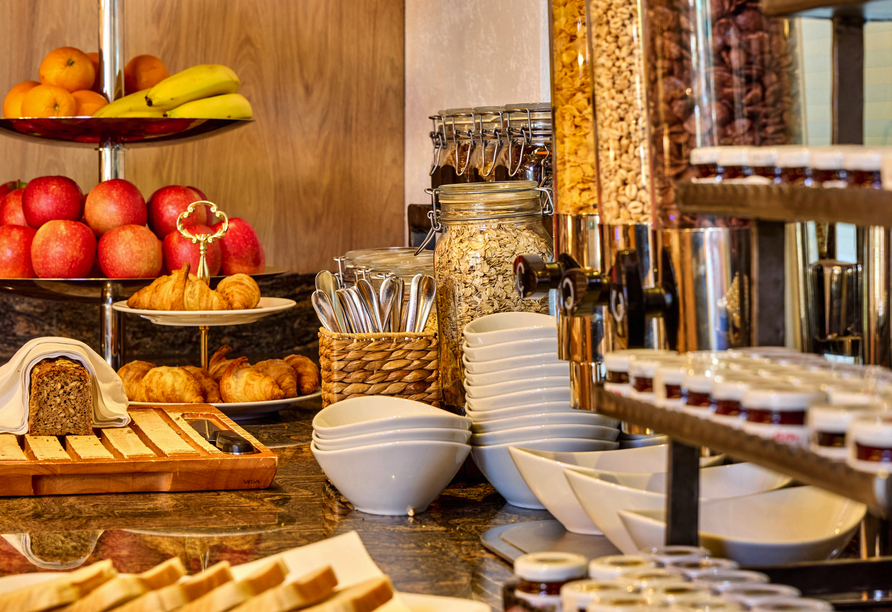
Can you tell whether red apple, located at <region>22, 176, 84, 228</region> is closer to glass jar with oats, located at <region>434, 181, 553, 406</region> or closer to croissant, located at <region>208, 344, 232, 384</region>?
croissant, located at <region>208, 344, 232, 384</region>

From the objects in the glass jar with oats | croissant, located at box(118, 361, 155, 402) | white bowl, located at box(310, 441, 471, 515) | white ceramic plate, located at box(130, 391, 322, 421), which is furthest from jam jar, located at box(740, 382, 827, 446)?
croissant, located at box(118, 361, 155, 402)

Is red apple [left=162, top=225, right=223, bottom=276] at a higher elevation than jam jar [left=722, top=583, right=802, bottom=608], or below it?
higher

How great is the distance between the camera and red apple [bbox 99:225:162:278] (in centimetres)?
175

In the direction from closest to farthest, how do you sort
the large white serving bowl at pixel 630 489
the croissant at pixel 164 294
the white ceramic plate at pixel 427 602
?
the white ceramic plate at pixel 427 602 → the large white serving bowl at pixel 630 489 → the croissant at pixel 164 294

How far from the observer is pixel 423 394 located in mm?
1216

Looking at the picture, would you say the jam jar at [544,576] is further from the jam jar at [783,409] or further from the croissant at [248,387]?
the croissant at [248,387]

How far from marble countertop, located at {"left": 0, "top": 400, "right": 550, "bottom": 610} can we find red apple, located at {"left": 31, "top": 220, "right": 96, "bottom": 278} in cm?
74

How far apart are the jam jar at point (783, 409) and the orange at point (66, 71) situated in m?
1.67

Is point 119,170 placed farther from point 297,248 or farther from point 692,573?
point 692,573

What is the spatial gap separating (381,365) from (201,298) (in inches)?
19.6

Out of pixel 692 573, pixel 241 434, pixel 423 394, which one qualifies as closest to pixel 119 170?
pixel 241 434

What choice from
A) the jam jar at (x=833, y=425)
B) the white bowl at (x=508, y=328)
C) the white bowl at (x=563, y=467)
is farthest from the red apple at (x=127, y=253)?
the jam jar at (x=833, y=425)

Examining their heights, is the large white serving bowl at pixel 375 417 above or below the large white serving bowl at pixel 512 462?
above

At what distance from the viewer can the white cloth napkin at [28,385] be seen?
4.06 ft
